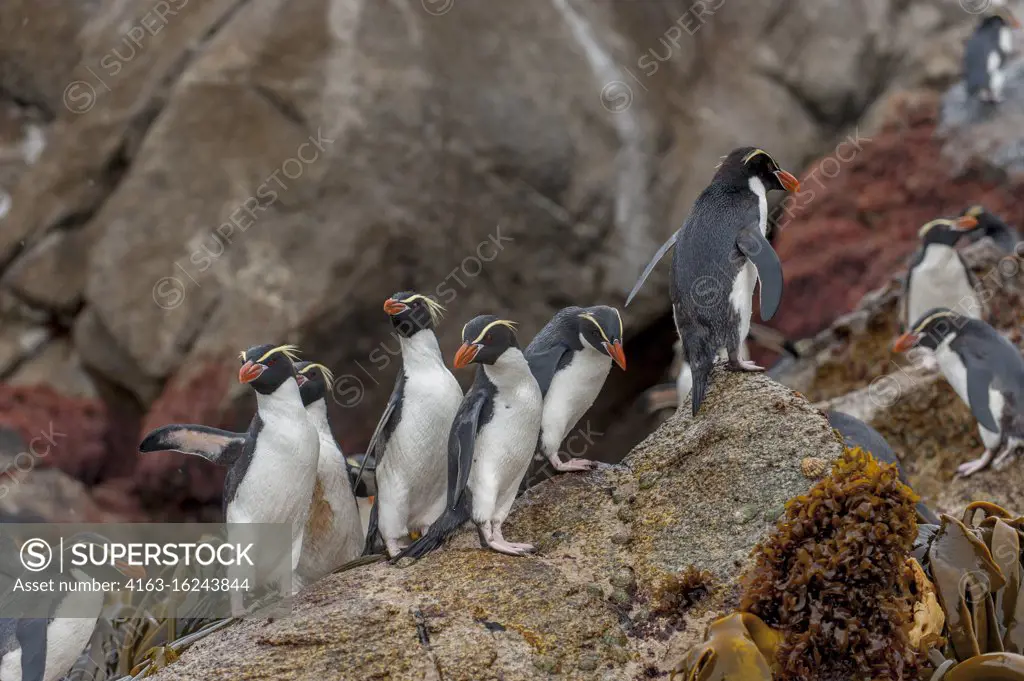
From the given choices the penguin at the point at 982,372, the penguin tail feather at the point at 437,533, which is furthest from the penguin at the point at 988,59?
the penguin tail feather at the point at 437,533

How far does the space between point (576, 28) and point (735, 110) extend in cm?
224

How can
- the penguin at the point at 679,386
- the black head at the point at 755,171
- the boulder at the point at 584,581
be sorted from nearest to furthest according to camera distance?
the boulder at the point at 584,581 < the black head at the point at 755,171 < the penguin at the point at 679,386

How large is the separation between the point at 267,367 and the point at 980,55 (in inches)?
414

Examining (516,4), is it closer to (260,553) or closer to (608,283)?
(608,283)

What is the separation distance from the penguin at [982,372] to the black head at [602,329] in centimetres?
274

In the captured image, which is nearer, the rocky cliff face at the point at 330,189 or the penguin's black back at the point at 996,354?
the penguin's black back at the point at 996,354

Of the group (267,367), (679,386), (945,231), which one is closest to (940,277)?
(945,231)

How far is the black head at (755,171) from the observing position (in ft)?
16.0

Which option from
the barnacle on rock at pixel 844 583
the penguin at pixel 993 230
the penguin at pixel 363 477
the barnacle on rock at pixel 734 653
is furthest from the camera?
the penguin at pixel 993 230

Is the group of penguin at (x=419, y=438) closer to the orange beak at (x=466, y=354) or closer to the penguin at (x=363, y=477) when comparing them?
the orange beak at (x=466, y=354)

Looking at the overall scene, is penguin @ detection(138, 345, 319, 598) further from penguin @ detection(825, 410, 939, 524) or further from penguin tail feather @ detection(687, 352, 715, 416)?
penguin @ detection(825, 410, 939, 524)

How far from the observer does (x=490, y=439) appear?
13.9ft

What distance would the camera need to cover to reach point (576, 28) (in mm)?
13070

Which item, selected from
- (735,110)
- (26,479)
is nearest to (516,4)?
(735,110)
